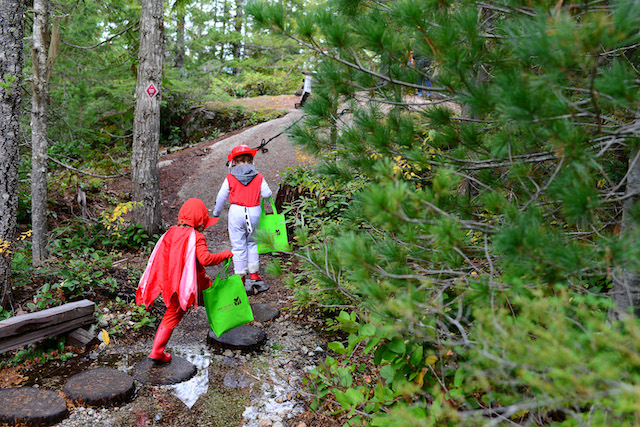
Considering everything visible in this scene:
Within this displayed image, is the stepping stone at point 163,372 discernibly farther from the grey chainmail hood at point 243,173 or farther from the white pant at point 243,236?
the grey chainmail hood at point 243,173

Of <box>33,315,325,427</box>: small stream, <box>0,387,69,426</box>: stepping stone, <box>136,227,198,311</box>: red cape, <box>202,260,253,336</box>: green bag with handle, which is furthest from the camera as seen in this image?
<box>202,260,253,336</box>: green bag with handle

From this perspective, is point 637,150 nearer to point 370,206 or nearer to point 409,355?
point 370,206

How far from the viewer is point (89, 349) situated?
441cm

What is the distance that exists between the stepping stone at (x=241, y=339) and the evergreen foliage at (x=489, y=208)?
3.88 ft

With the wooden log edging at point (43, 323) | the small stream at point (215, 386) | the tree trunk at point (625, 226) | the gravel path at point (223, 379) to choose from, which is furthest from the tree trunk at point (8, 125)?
the tree trunk at point (625, 226)

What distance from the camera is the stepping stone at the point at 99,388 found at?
346cm

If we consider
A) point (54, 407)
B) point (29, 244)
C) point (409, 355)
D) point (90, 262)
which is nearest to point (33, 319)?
point (54, 407)

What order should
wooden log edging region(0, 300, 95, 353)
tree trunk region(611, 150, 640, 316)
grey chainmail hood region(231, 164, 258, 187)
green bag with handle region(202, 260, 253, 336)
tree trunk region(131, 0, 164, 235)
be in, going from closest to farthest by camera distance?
tree trunk region(611, 150, 640, 316), wooden log edging region(0, 300, 95, 353), green bag with handle region(202, 260, 253, 336), grey chainmail hood region(231, 164, 258, 187), tree trunk region(131, 0, 164, 235)

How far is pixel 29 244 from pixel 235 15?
62.1 ft

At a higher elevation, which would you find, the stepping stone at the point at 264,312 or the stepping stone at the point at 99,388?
the stepping stone at the point at 99,388

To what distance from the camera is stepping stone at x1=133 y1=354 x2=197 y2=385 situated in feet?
12.8

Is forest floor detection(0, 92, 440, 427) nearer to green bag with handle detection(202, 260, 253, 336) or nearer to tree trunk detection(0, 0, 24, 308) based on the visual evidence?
green bag with handle detection(202, 260, 253, 336)

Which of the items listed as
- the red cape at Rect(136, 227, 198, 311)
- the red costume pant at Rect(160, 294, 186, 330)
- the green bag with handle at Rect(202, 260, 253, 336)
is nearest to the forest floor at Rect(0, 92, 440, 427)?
the green bag with handle at Rect(202, 260, 253, 336)

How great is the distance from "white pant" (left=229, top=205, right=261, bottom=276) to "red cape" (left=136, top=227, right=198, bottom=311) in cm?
178
